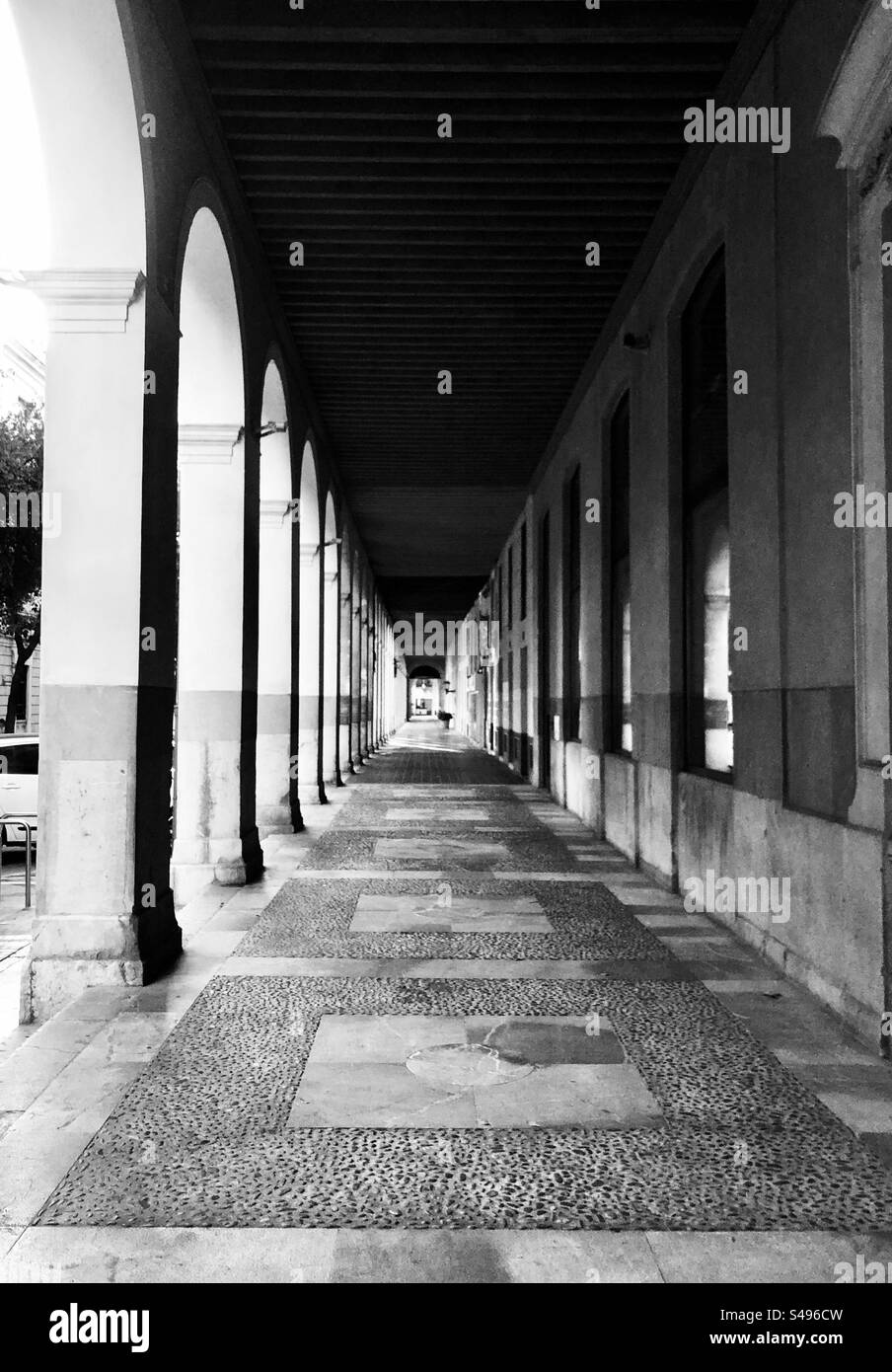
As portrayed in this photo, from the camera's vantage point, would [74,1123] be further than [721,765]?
No

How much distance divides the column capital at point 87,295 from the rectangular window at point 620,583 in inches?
229

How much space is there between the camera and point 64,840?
4781 mm

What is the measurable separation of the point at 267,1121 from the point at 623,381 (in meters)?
7.92

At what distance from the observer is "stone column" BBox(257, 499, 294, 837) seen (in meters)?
9.83

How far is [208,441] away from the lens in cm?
743

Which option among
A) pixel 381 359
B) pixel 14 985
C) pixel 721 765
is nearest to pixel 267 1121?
pixel 14 985

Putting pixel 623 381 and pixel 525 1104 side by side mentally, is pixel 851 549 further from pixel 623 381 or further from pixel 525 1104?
pixel 623 381

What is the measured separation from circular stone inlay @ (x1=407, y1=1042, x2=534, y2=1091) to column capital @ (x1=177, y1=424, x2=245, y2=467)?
520 centimetres
